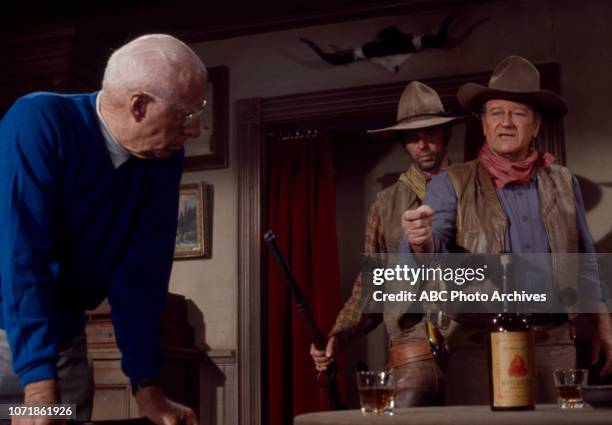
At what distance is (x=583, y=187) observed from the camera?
3.69 m

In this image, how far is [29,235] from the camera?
3.81 ft

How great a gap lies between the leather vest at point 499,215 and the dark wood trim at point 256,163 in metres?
1.53

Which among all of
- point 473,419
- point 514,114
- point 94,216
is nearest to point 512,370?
point 473,419

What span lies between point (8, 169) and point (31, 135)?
6 cm

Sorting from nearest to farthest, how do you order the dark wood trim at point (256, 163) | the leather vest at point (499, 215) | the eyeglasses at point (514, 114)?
the leather vest at point (499, 215) → the eyeglasses at point (514, 114) → the dark wood trim at point (256, 163)

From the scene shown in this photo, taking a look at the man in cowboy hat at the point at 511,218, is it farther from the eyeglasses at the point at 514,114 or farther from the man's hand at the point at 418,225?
the man's hand at the point at 418,225

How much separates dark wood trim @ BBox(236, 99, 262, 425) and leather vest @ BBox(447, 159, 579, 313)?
1.86 metres

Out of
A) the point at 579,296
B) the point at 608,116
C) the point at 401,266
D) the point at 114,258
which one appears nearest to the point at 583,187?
the point at 608,116

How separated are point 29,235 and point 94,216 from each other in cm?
19

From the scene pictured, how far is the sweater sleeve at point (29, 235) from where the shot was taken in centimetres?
111

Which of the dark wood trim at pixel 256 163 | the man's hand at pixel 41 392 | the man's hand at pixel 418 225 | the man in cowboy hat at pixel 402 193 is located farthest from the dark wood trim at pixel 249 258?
the man's hand at pixel 41 392

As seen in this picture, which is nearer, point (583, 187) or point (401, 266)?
point (401, 266)

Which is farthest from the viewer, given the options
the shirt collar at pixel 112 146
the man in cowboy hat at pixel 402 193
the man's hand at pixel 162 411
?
the man in cowboy hat at pixel 402 193

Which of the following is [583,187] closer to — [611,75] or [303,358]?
[611,75]
